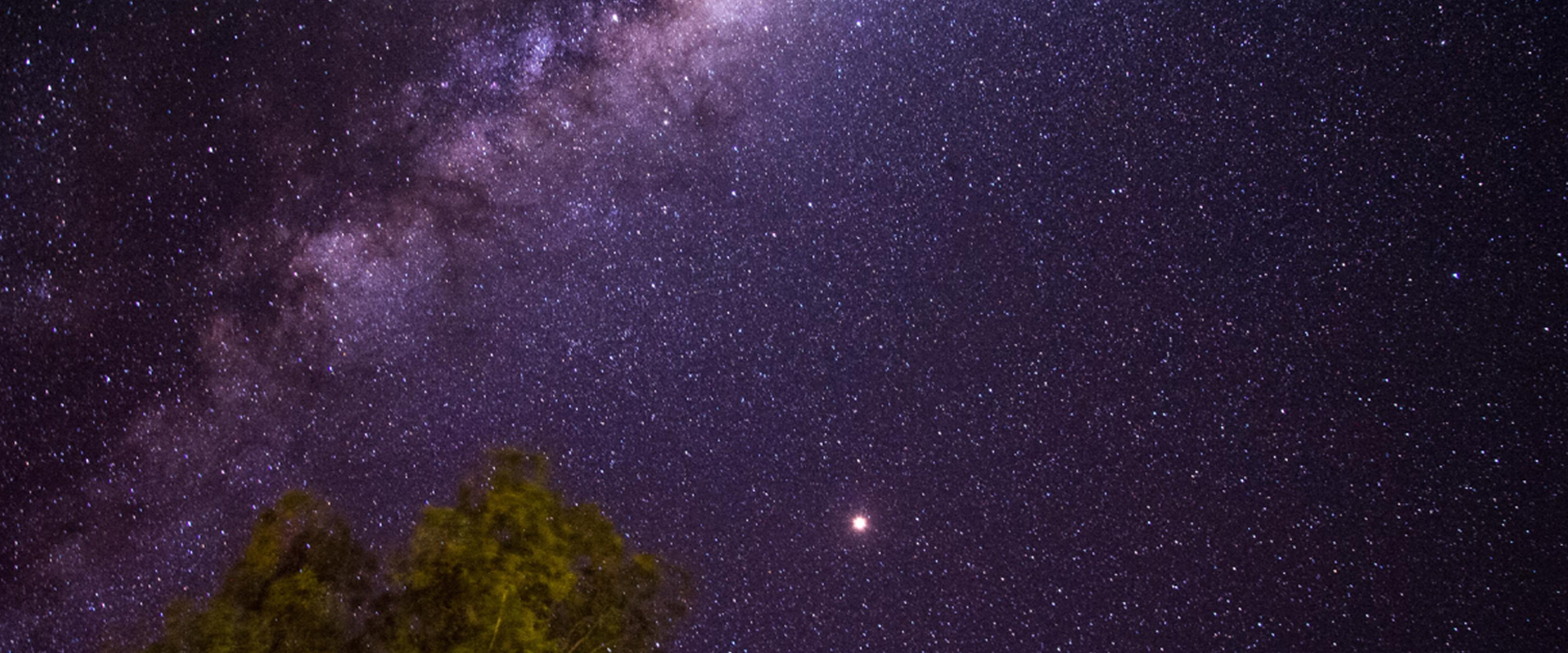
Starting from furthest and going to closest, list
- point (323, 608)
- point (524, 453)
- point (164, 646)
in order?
point (524, 453) → point (323, 608) → point (164, 646)

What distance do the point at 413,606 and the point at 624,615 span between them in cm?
206

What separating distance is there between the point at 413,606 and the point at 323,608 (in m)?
0.84

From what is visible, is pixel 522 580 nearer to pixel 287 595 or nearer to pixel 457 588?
pixel 457 588

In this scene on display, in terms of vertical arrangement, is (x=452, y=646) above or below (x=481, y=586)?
below

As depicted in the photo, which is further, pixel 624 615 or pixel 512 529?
pixel 624 615

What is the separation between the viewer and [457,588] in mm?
8117

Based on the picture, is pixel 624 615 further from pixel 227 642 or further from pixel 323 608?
pixel 227 642

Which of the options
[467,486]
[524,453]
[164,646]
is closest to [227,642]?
[164,646]

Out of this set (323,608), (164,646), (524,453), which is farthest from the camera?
(524,453)

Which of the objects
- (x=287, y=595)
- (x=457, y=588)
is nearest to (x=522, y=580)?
(x=457, y=588)

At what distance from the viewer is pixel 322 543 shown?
8.61 metres

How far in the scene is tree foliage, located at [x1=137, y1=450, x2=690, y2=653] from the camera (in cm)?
785


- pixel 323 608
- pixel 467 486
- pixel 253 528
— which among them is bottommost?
pixel 323 608

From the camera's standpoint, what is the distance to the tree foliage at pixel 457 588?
785 centimetres
